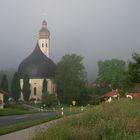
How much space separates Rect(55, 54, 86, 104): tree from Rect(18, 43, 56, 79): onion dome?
20.2m

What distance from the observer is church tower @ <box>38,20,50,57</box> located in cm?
14976

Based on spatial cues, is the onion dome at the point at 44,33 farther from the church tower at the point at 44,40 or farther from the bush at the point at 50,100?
the bush at the point at 50,100

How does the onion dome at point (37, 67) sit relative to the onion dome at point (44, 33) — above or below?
below

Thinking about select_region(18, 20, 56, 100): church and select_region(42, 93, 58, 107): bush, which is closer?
select_region(42, 93, 58, 107): bush

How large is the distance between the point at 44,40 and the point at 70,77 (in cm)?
4077

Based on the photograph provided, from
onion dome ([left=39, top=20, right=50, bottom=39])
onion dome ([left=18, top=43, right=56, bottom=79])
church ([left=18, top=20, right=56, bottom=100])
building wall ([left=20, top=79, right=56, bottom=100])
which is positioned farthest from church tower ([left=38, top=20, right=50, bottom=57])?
building wall ([left=20, top=79, right=56, bottom=100])

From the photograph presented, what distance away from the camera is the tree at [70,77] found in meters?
111

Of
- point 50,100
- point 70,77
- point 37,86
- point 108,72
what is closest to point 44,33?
point 37,86

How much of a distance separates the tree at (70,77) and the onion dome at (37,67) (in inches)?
794

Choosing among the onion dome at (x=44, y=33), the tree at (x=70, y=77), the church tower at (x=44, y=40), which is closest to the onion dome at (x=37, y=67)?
the church tower at (x=44, y=40)

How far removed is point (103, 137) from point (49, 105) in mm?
93369

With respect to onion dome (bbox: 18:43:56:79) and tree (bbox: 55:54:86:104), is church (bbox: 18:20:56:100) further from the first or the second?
tree (bbox: 55:54:86:104)

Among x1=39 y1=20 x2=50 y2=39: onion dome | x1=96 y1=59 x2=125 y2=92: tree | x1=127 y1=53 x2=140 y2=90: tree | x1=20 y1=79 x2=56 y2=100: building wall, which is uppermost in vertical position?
x1=39 y1=20 x2=50 y2=39: onion dome

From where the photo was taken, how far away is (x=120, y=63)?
137m
